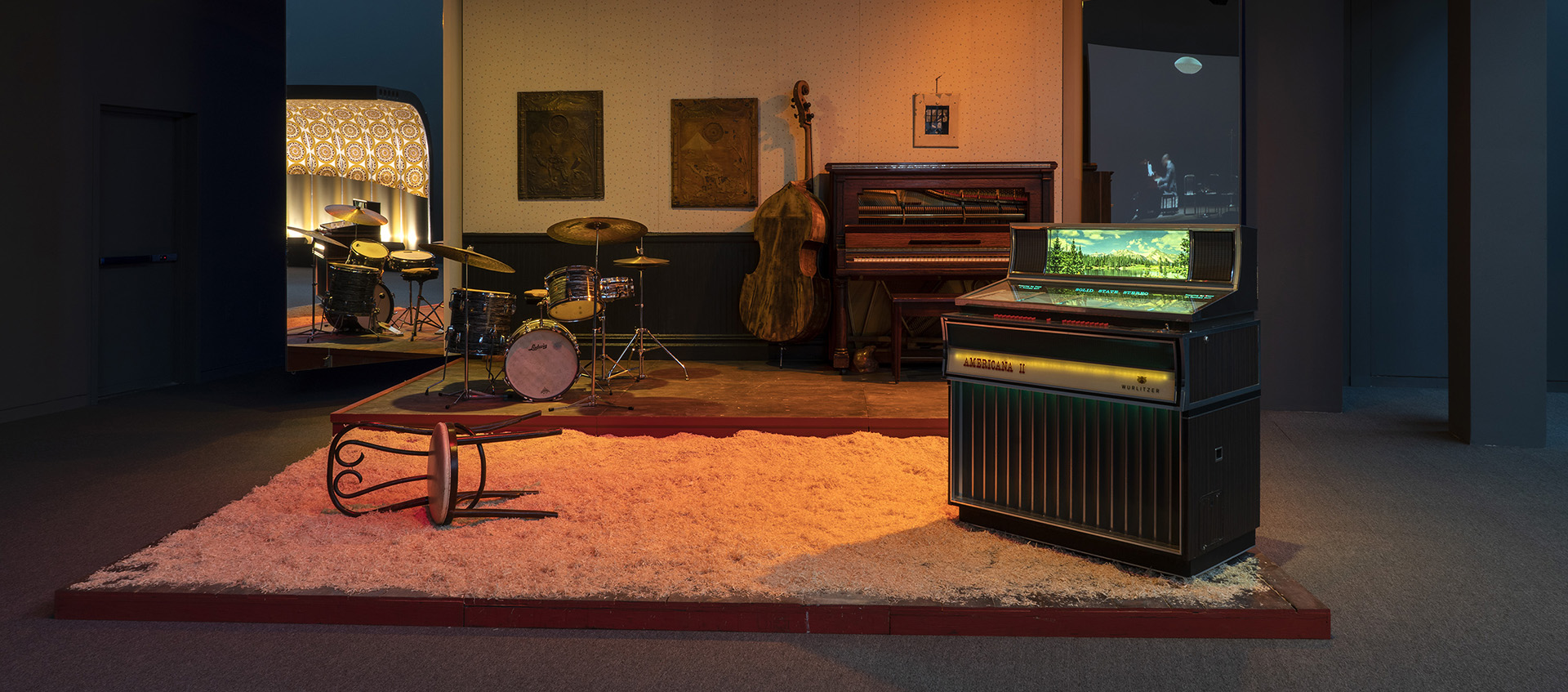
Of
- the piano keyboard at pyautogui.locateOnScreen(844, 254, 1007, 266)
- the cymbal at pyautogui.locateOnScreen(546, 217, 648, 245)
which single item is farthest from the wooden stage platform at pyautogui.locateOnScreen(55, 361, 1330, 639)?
Answer: the piano keyboard at pyautogui.locateOnScreen(844, 254, 1007, 266)

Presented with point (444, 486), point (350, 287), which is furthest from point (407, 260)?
point (444, 486)

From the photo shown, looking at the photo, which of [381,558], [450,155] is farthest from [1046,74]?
[381,558]

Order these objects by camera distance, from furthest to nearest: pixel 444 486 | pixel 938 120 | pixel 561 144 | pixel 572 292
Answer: pixel 561 144 → pixel 938 120 → pixel 572 292 → pixel 444 486

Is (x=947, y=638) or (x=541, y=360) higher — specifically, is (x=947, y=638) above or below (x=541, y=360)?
below

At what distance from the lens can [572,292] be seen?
5.34 meters

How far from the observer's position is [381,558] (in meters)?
2.90

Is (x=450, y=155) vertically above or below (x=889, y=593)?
above

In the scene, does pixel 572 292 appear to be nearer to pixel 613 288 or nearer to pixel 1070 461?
pixel 613 288

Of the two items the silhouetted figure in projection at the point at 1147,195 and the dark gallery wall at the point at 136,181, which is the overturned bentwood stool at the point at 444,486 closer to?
the dark gallery wall at the point at 136,181

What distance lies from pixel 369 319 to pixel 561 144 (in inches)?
70.9

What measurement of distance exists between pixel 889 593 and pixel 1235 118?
19.0 feet

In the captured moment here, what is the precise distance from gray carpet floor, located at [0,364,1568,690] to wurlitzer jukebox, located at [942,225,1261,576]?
1.25 feet

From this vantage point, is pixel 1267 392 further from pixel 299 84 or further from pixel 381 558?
pixel 299 84

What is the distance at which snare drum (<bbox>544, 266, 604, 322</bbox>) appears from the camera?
5.34 m
